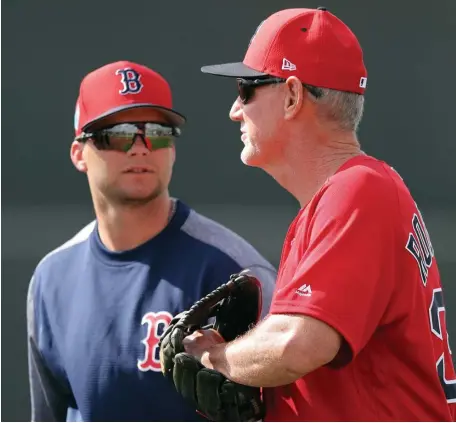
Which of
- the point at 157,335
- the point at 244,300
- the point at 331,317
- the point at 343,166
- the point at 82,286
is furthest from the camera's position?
the point at 82,286

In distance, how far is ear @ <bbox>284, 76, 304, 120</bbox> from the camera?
7.27 ft

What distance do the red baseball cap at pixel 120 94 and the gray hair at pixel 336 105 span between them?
52.8 inches

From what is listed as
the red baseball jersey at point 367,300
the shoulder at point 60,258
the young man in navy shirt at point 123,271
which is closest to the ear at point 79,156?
the young man in navy shirt at point 123,271

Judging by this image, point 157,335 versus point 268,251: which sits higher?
point 157,335

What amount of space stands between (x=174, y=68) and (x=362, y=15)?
1.30 m

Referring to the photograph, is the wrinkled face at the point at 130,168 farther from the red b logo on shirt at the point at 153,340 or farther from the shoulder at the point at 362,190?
the shoulder at the point at 362,190

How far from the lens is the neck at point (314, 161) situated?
222 cm

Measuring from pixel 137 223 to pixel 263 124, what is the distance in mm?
1242

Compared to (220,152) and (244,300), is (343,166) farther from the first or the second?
(220,152)

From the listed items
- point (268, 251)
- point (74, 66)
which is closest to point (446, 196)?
point (268, 251)

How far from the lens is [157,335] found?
3.12 meters

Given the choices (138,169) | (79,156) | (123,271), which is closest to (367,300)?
(123,271)

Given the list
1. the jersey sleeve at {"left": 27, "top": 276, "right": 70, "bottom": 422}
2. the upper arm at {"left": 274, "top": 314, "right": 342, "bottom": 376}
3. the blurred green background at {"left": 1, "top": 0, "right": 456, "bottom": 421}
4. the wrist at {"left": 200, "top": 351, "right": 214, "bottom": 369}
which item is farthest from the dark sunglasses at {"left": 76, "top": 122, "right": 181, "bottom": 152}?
the blurred green background at {"left": 1, "top": 0, "right": 456, "bottom": 421}

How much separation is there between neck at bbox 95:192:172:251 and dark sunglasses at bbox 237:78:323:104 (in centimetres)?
114
